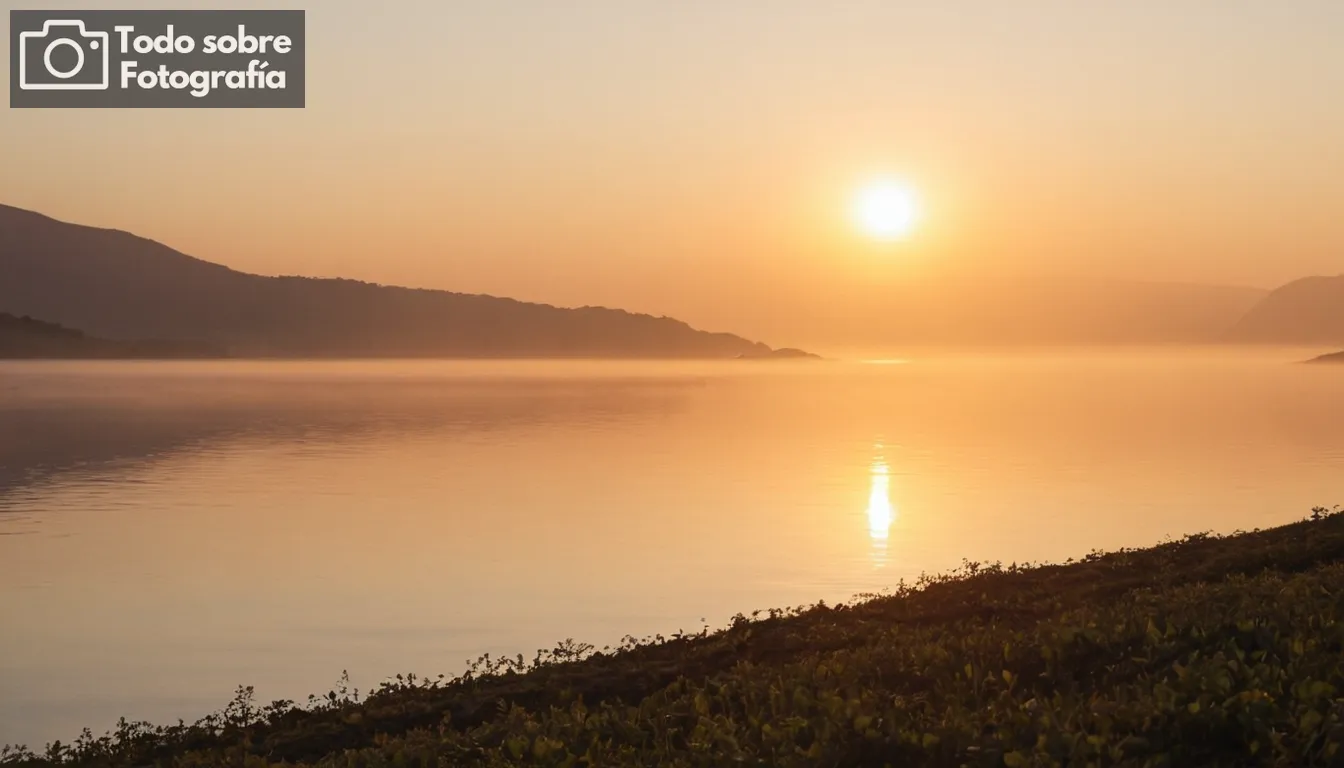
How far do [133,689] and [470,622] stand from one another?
6958 millimetres

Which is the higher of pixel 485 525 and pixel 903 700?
pixel 485 525

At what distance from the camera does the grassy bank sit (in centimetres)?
966

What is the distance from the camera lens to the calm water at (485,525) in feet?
82.5

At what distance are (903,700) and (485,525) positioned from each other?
102 ft

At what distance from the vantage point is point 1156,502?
47.2 meters

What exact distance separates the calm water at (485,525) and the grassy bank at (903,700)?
14.5 feet

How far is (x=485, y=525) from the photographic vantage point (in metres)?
41.8

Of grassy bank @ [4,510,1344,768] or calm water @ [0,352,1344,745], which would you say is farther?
calm water @ [0,352,1344,745]

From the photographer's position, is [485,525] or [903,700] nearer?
[903,700]

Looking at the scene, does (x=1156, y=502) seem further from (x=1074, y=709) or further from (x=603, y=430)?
(x=603, y=430)

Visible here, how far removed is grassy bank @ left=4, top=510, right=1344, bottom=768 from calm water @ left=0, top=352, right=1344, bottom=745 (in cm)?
443

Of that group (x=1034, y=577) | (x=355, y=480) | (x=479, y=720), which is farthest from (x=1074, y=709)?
(x=355, y=480)

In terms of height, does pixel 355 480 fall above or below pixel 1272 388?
below

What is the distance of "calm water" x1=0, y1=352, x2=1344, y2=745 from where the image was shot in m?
25.1
